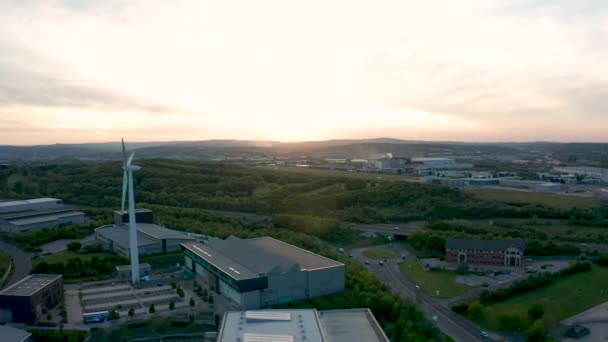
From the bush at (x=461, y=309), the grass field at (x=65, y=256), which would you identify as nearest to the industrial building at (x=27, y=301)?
the grass field at (x=65, y=256)

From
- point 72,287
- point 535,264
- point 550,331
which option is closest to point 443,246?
point 535,264

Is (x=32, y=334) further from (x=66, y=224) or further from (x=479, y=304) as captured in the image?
(x=66, y=224)

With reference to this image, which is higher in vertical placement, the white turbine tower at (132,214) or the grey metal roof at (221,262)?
the white turbine tower at (132,214)

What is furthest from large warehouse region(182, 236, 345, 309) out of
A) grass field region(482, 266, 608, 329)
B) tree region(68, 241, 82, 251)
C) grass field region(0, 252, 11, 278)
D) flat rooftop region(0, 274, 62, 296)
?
grass field region(0, 252, 11, 278)

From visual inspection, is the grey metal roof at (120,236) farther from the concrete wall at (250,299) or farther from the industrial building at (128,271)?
the concrete wall at (250,299)

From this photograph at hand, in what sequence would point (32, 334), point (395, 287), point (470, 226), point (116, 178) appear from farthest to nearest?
point (116, 178) → point (470, 226) → point (395, 287) → point (32, 334)

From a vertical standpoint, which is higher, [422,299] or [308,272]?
[308,272]

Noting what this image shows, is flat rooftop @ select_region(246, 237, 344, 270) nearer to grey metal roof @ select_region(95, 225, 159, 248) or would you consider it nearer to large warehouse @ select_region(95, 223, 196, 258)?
Result: large warehouse @ select_region(95, 223, 196, 258)
